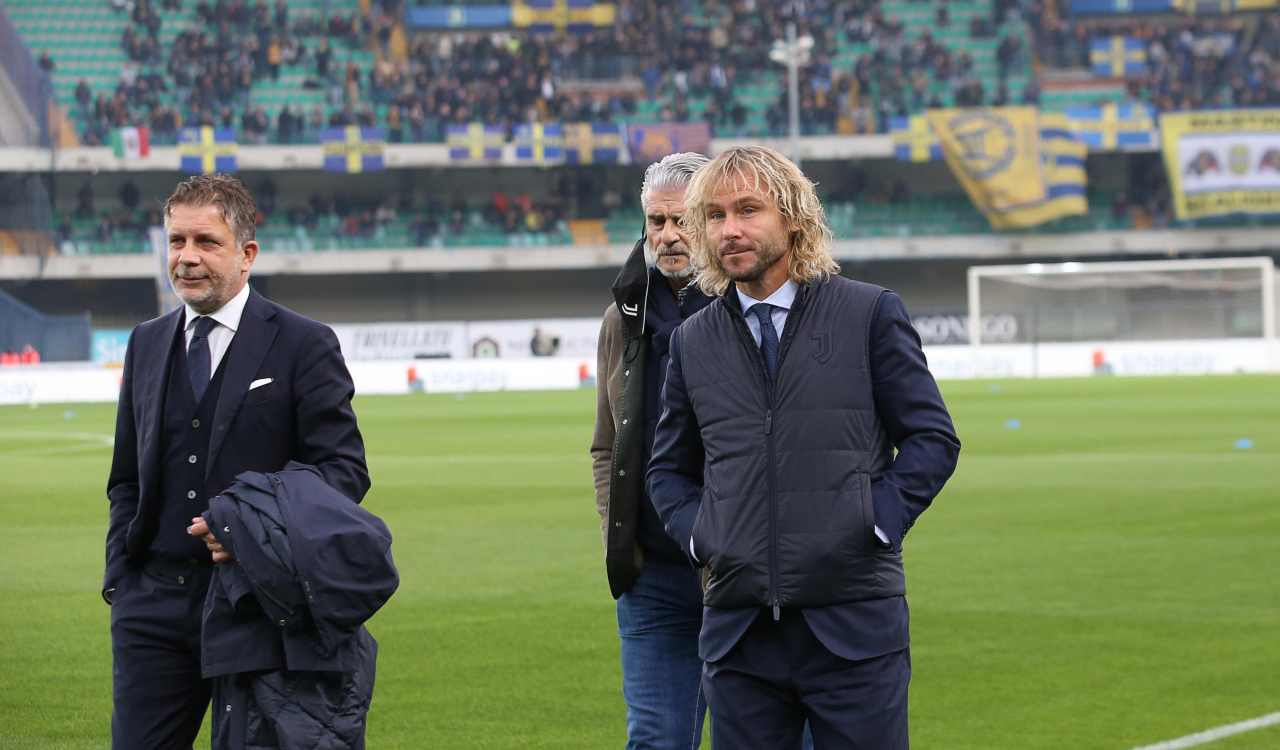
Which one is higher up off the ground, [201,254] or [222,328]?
[201,254]

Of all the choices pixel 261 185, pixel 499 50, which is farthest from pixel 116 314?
pixel 499 50

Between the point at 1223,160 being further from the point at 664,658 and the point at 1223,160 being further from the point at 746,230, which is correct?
the point at 746,230

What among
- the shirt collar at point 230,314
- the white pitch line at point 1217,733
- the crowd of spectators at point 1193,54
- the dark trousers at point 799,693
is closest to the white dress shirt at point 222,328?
the shirt collar at point 230,314

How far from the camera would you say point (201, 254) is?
4.27 metres

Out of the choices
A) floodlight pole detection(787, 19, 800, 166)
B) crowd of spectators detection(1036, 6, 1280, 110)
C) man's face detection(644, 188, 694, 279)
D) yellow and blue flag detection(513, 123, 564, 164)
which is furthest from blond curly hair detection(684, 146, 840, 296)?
crowd of spectators detection(1036, 6, 1280, 110)

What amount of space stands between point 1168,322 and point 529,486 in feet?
97.4

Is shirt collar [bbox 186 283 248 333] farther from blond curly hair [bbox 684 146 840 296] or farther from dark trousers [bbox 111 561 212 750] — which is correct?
blond curly hair [bbox 684 146 840 296]

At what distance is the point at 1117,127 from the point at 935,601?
158 ft

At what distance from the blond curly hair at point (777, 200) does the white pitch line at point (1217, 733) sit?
3.52 m

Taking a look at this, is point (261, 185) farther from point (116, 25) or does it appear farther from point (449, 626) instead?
point (449, 626)

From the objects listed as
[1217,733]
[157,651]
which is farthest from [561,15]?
[157,651]

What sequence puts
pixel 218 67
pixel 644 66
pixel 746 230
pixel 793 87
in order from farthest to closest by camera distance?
pixel 644 66, pixel 218 67, pixel 793 87, pixel 746 230

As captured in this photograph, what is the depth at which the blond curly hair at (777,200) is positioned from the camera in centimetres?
385

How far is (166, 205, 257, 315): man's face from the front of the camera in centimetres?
425
